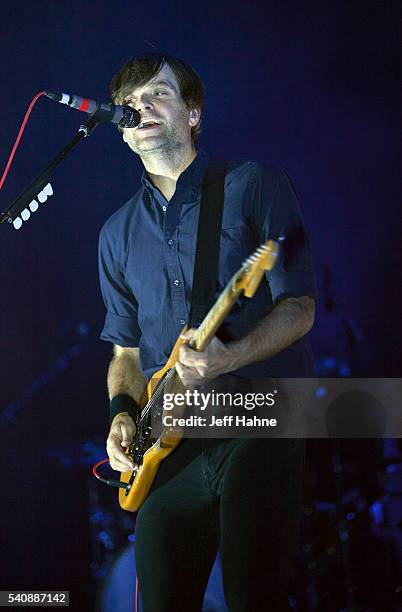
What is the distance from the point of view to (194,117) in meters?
2.37

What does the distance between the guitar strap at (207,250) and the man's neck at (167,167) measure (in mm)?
147

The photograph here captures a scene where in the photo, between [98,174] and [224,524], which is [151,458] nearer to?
[224,524]

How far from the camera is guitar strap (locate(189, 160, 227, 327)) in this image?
2.03 m

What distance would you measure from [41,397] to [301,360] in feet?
3.76

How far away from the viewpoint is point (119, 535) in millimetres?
2744

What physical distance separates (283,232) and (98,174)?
3.23 feet

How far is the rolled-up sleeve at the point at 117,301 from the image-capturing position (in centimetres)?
234

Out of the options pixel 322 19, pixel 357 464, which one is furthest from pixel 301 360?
pixel 322 19

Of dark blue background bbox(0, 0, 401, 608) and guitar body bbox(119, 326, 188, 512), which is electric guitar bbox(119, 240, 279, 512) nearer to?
guitar body bbox(119, 326, 188, 512)

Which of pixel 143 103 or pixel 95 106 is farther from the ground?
pixel 143 103

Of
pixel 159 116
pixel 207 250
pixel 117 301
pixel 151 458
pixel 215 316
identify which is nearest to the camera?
pixel 215 316

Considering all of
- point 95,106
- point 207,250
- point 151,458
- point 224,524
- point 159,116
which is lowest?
point 224,524

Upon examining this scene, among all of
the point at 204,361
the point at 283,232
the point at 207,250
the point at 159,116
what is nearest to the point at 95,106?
the point at 159,116

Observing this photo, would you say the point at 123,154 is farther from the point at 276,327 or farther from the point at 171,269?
the point at 276,327
